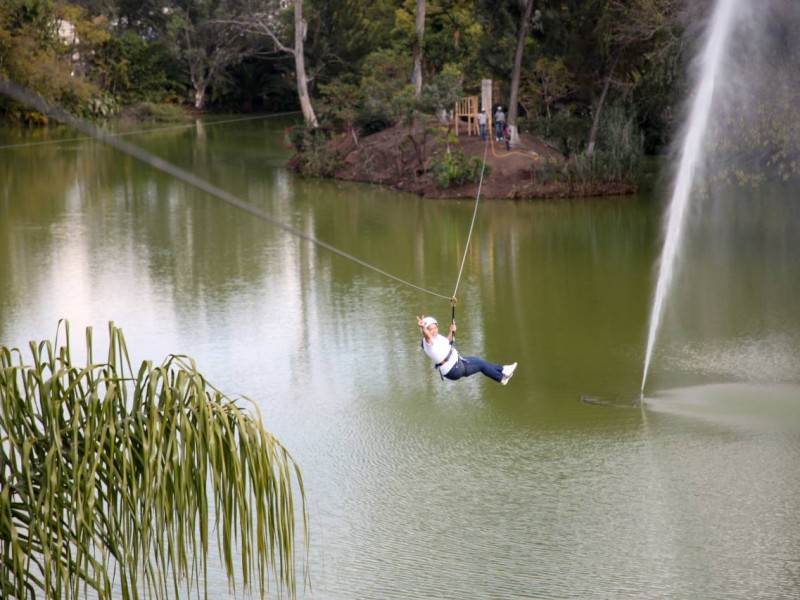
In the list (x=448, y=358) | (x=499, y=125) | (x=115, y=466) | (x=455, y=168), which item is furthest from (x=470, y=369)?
(x=499, y=125)

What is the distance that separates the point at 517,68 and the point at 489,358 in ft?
52.9

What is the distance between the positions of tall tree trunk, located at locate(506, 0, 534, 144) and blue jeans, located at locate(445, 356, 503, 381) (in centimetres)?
1986

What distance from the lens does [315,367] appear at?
1530 cm

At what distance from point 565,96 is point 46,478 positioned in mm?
30018

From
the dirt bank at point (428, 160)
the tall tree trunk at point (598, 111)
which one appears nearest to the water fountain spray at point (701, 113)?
the dirt bank at point (428, 160)

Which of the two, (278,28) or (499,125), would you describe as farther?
(278,28)

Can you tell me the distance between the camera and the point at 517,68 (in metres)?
29.9

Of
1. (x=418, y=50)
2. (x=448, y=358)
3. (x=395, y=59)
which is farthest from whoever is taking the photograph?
(x=395, y=59)

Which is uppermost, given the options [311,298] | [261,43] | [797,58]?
[261,43]

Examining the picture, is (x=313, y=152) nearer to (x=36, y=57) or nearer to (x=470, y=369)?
(x=36, y=57)

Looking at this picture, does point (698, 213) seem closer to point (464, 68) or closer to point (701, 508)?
point (464, 68)

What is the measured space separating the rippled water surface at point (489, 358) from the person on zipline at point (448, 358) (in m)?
1.31

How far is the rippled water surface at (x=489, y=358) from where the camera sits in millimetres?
10078

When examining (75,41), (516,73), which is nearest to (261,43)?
(75,41)
